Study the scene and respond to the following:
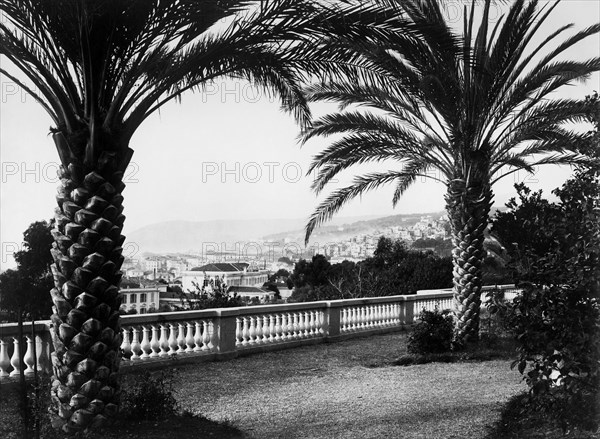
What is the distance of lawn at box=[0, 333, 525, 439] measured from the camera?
6.99 m

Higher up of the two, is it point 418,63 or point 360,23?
point 418,63

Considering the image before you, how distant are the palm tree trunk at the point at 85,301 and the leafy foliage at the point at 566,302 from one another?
3876 mm

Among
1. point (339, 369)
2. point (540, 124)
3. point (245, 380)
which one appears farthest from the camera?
point (540, 124)

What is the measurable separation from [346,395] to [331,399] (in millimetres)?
361

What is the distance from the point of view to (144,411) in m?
6.95

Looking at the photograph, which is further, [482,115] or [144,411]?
[482,115]

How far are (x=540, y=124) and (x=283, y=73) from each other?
704 centimetres

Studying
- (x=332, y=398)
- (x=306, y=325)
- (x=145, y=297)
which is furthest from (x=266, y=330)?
(x=145, y=297)

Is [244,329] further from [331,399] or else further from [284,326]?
[331,399]

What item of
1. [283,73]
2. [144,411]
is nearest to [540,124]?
[283,73]

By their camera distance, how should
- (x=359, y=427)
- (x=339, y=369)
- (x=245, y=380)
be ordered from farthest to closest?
(x=339, y=369), (x=245, y=380), (x=359, y=427)

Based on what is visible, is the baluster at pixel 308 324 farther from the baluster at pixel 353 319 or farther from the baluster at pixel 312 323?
the baluster at pixel 353 319

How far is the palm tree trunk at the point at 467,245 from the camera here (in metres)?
13.8

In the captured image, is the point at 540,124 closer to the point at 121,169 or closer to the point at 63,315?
the point at 121,169
